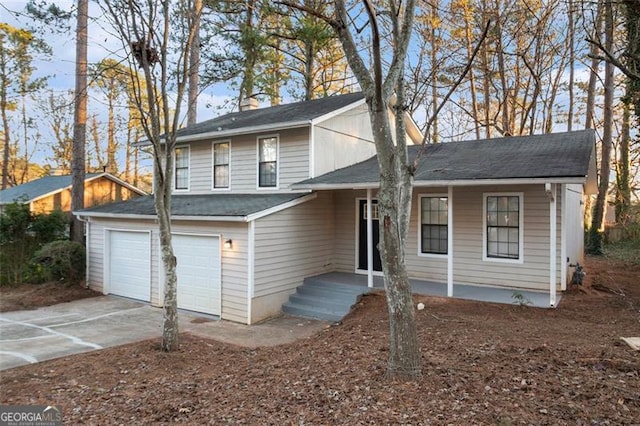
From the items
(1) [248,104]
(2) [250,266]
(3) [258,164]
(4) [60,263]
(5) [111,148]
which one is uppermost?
(5) [111,148]

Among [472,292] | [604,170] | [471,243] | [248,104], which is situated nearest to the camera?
[472,292]

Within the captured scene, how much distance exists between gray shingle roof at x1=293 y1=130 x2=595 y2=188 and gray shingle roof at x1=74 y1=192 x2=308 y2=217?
0.99 metres

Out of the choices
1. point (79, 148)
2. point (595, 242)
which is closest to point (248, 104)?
point (79, 148)

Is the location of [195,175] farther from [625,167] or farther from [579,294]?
[625,167]

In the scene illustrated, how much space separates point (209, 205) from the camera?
10.4m

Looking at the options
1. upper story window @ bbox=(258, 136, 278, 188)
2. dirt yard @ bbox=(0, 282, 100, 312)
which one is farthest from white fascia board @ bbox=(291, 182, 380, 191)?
dirt yard @ bbox=(0, 282, 100, 312)

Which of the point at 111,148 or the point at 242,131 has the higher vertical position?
the point at 111,148

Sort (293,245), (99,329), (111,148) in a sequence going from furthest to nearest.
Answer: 1. (111,148)
2. (293,245)
3. (99,329)

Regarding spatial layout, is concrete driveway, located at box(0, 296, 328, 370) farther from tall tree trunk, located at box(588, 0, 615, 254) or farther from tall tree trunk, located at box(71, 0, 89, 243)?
tall tree trunk, located at box(588, 0, 615, 254)

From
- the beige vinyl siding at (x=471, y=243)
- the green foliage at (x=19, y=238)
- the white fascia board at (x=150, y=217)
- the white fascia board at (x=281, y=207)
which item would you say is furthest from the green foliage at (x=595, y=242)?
the green foliage at (x=19, y=238)

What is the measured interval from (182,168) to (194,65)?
7.37 meters

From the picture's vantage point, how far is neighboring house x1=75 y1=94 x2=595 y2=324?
8688 millimetres

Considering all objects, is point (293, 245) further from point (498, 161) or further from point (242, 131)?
point (498, 161)

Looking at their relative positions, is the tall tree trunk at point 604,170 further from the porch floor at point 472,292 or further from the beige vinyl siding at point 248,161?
the beige vinyl siding at point 248,161
